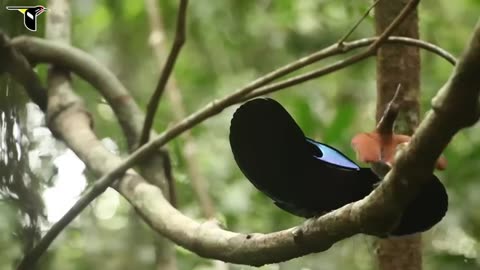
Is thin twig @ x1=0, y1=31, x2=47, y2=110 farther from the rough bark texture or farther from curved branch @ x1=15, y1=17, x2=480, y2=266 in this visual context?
the rough bark texture

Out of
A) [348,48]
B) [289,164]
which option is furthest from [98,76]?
[289,164]

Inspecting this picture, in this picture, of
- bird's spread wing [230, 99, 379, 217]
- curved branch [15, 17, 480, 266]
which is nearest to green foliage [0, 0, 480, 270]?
curved branch [15, 17, 480, 266]

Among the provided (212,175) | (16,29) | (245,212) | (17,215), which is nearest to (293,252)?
(17,215)

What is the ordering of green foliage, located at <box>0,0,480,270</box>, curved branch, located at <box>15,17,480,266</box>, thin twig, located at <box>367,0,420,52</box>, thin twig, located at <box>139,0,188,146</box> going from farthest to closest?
green foliage, located at <box>0,0,480,270</box> < thin twig, located at <box>139,0,188,146</box> < thin twig, located at <box>367,0,420,52</box> < curved branch, located at <box>15,17,480,266</box>

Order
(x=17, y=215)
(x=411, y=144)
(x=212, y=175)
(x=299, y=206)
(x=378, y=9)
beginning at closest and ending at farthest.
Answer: (x=411, y=144) < (x=299, y=206) < (x=17, y=215) < (x=378, y=9) < (x=212, y=175)

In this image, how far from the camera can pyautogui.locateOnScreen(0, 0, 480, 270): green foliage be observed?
1.33 meters

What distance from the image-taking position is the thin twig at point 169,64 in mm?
950

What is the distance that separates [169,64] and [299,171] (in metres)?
0.50

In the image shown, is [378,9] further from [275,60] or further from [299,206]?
[275,60]

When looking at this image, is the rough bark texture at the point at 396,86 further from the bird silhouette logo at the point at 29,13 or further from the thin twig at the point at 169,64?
the bird silhouette logo at the point at 29,13

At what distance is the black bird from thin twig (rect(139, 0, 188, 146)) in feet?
1.53

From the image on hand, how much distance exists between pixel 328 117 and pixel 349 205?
1351 millimetres

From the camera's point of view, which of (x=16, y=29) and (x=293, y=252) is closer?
(x=293, y=252)

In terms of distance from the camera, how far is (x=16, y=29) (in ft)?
3.14
